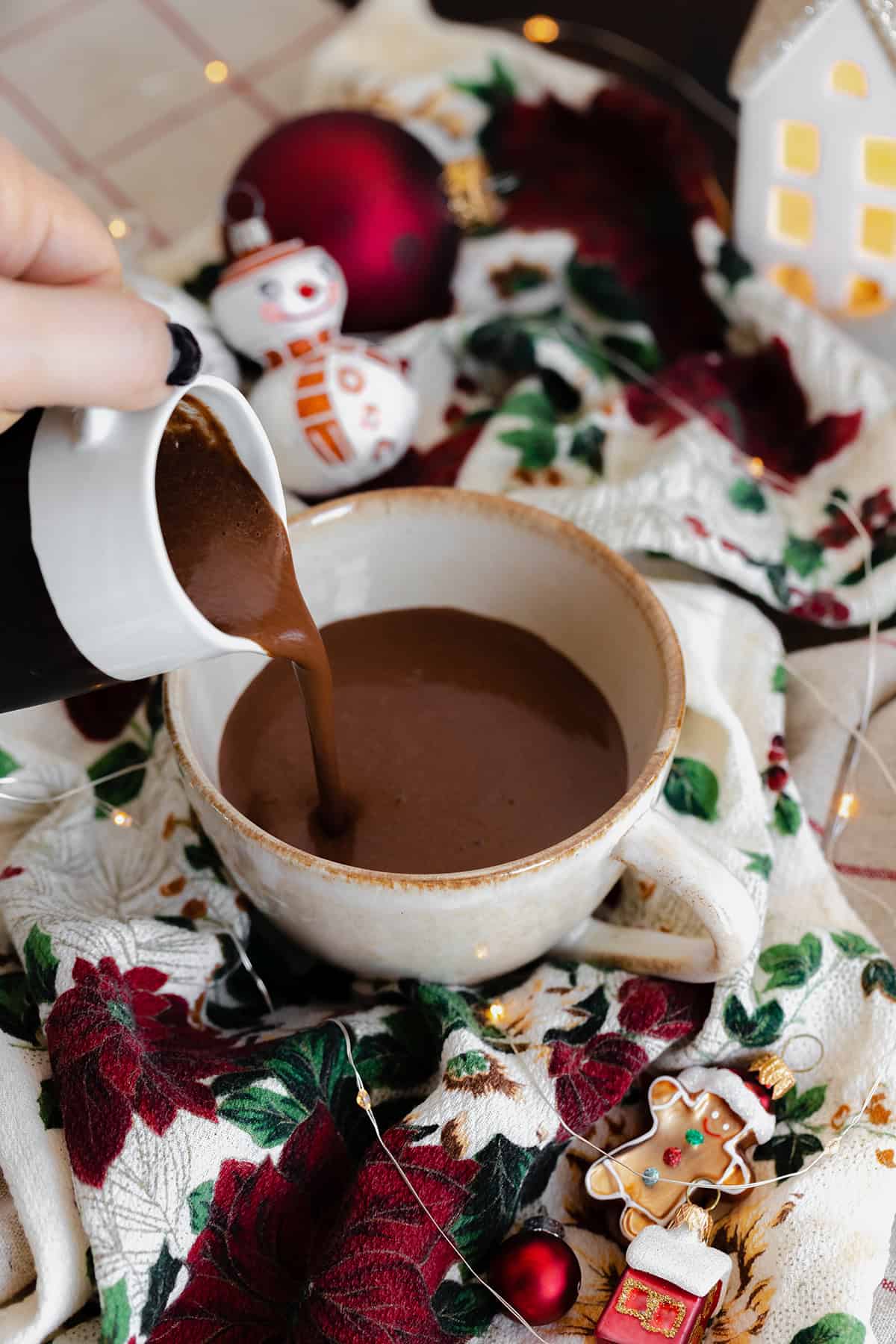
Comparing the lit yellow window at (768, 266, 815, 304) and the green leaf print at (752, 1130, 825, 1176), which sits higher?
the lit yellow window at (768, 266, 815, 304)

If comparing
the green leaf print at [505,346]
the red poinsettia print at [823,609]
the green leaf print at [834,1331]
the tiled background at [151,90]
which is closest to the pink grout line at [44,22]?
the tiled background at [151,90]

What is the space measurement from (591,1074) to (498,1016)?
0.06 metres

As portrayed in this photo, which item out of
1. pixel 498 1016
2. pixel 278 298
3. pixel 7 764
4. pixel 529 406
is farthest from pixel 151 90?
pixel 498 1016

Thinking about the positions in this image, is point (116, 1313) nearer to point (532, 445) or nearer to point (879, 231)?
point (532, 445)

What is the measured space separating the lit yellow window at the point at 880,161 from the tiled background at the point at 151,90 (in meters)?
0.61

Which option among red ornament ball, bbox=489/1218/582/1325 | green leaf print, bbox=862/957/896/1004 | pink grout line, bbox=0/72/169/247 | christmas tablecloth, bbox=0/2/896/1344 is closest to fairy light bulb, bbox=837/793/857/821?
christmas tablecloth, bbox=0/2/896/1344

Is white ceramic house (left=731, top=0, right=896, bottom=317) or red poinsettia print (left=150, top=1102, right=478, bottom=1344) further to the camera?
white ceramic house (left=731, top=0, right=896, bottom=317)

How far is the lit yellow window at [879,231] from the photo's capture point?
100cm

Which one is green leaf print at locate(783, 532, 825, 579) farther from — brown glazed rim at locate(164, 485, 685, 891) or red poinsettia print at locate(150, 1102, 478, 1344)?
red poinsettia print at locate(150, 1102, 478, 1344)

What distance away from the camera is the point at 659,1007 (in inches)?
27.9

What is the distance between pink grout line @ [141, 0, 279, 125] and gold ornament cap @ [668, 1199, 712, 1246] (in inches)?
43.5

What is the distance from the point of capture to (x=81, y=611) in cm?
56

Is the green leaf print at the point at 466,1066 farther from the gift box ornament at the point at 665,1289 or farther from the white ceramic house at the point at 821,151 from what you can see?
the white ceramic house at the point at 821,151

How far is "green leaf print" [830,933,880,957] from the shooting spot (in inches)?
29.1
